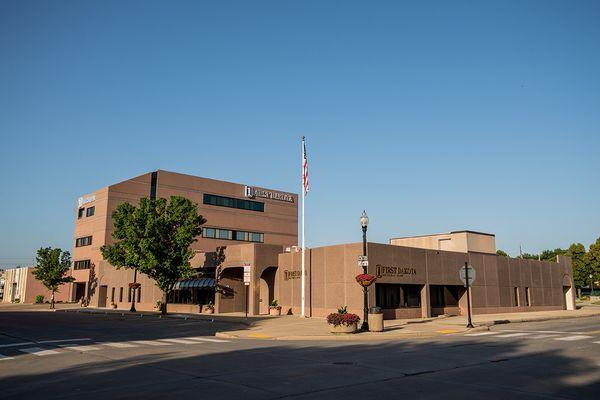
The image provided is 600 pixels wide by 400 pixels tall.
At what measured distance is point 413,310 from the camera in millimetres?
36688

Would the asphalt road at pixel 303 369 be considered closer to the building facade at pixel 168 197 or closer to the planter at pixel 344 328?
the planter at pixel 344 328

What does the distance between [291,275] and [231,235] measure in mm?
42856

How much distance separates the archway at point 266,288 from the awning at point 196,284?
4.43 meters

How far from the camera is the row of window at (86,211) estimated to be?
247 feet

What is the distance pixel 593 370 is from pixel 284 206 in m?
78.0

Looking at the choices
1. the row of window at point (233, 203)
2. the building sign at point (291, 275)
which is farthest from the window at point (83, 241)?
the building sign at point (291, 275)

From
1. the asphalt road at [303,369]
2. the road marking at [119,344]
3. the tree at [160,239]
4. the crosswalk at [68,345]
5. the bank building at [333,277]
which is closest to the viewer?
the asphalt road at [303,369]

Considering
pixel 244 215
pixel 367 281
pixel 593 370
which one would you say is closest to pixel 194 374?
pixel 593 370

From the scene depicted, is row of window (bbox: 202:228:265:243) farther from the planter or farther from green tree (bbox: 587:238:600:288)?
green tree (bbox: 587:238:600:288)

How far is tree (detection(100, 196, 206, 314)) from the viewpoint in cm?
4228

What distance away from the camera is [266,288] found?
1656 inches

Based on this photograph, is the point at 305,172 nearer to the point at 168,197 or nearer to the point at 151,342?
the point at 151,342

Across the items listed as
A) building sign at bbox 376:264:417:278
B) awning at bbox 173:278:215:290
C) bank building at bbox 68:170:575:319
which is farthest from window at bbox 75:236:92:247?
building sign at bbox 376:264:417:278

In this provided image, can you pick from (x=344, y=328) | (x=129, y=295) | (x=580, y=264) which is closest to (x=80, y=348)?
(x=344, y=328)
